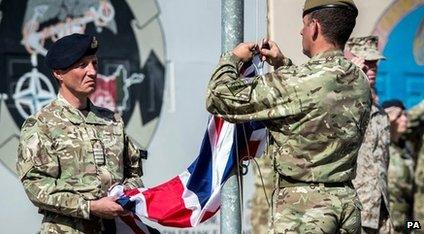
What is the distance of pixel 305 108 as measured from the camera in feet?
13.9

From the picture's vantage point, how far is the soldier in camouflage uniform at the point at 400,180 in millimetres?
7680

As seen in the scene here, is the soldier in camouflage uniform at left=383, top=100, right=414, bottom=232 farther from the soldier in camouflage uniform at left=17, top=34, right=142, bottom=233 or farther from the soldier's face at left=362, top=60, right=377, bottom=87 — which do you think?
the soldier in camouflage uniform at left=17, top=34, right=142, bottom=233

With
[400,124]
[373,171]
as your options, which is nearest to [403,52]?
[400,124]

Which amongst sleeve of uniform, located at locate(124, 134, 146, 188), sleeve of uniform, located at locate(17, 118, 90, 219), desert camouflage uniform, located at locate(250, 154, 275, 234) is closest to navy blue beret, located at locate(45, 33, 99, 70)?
sleeve of uniform, located at locate(17, 118, 90, 219)

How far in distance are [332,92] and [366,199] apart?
226 centimetres

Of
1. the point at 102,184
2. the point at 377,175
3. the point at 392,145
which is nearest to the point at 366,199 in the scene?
the point at 377,175

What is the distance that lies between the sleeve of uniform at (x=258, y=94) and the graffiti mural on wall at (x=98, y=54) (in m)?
2.57

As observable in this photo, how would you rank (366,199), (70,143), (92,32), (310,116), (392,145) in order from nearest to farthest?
(310,116), (70,143), (366,199), (92,32), (392,145)

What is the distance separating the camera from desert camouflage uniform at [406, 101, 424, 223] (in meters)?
7.24

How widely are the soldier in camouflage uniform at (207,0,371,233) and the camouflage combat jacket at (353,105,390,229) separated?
2047 millimetres

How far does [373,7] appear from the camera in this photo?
26.4 feet

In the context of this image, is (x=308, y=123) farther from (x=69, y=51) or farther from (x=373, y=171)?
(x=373, y=171)

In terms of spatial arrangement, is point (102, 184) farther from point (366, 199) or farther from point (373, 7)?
point (373, 7)

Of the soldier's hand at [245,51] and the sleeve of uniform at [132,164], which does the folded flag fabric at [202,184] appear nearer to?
→ the sleeve of uniform at [132,164]
